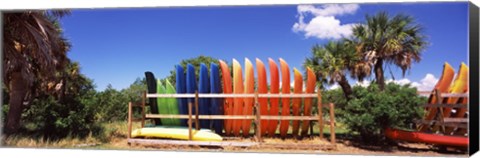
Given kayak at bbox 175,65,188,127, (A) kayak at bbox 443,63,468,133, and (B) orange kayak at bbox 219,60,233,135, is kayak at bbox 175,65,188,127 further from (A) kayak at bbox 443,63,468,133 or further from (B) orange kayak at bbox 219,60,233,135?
(A) kayak at bbox 443,63,468,133

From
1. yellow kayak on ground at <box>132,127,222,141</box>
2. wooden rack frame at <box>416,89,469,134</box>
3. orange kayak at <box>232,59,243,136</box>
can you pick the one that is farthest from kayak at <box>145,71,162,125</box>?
wooden rack frame at <box>416,89,469,134</box>

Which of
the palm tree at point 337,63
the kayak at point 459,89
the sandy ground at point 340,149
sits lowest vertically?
the sandy ground at point 340,149

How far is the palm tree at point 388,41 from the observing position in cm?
1097

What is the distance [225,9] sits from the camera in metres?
11.1

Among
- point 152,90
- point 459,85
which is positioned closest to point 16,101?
point 152,90

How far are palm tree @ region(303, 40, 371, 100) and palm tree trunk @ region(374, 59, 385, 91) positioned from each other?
206 millimetres

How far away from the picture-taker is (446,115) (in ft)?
34.8

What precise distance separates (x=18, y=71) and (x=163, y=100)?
3.32 meters

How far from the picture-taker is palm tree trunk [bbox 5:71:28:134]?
1202 cm

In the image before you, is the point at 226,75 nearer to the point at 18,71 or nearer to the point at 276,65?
the point at 276,65

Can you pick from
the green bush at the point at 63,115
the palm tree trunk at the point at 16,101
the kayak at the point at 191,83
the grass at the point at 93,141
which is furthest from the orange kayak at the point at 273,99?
the palm tree trunk at the point at 16,101

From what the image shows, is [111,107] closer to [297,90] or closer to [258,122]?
[258,122]

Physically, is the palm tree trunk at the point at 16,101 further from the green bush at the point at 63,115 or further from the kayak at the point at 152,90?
the kayak at the point at 152,90

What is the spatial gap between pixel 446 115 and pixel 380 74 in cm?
172
